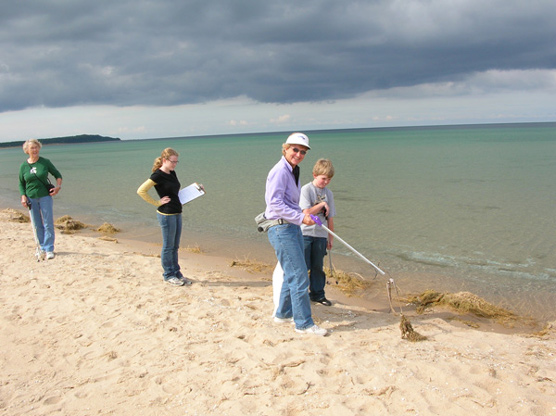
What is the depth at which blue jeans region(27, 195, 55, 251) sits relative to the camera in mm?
7113

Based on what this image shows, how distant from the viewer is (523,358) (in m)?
3.86

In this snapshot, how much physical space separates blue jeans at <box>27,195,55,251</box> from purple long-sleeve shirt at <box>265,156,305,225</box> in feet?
16.3

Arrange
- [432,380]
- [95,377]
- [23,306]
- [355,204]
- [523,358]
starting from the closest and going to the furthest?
1. [432,380]
2. [95,377]
3. [523,358]
4. [23,306]
5. [355,204]

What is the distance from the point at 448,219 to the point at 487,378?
32.1ft

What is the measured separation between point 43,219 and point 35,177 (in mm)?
774

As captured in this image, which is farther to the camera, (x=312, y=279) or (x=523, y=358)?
(x=312, y=279)

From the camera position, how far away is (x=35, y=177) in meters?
6.91

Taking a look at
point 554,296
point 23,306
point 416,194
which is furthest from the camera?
point 416,194

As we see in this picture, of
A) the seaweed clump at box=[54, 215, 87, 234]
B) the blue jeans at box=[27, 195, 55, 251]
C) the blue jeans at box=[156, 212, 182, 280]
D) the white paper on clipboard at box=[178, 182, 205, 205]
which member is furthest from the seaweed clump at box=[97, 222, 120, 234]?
the white paper on clipboard at box=[178, 182, 205, 205]

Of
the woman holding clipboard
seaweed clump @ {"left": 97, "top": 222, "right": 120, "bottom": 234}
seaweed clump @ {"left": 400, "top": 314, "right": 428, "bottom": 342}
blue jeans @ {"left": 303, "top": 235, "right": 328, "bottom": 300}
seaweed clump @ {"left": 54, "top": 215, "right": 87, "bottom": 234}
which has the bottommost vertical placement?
seaweed clump @ {"left": 97, "top": 222, "right": 120, "bottom": 234}

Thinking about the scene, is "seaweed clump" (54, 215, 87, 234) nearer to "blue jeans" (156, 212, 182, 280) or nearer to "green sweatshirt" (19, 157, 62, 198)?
"green sweatshirt" (19, 157, 62, 198)

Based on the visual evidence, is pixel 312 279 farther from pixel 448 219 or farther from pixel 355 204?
pixel 355 204

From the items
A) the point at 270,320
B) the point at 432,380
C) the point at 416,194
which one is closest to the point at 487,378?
the point at 432,380

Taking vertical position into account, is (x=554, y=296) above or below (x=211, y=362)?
below
